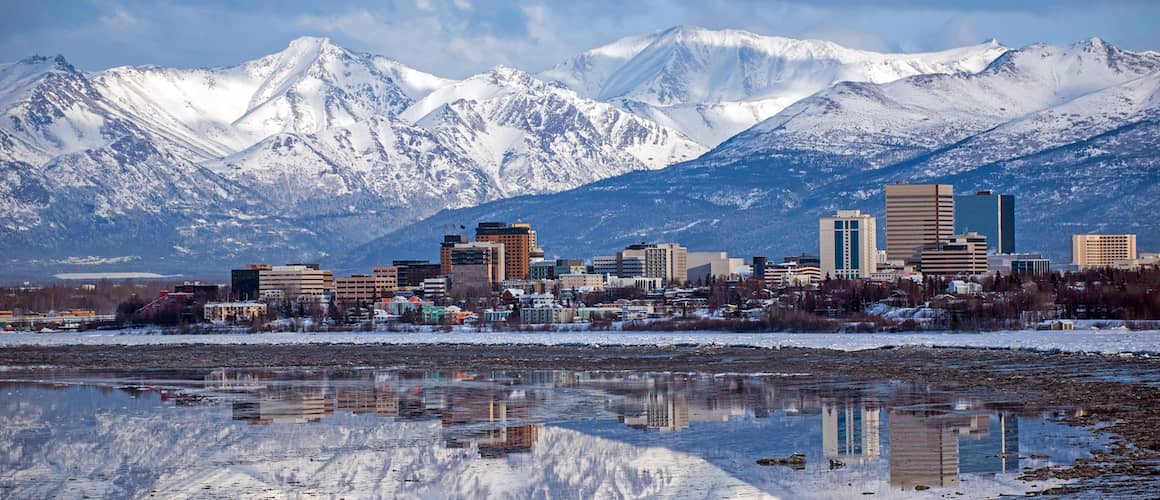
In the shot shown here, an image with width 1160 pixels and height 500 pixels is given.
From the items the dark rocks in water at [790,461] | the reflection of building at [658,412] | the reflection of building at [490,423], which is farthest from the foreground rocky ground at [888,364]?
the reflection of building at [490,423]

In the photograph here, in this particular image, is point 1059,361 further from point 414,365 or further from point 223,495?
point 223,495

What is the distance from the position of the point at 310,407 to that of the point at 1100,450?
29996 millimetres

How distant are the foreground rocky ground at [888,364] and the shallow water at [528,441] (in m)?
1.70

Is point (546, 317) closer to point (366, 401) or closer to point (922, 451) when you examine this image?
point (366, 401)

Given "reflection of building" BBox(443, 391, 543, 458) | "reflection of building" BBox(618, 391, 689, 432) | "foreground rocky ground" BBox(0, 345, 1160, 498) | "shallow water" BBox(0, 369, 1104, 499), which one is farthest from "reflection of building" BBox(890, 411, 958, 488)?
"reflection of building" BBox(443, 391, 543, 458)

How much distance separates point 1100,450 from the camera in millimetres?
49312

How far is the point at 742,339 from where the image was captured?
134875mm

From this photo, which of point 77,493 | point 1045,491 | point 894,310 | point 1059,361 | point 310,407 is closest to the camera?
point 1045,491

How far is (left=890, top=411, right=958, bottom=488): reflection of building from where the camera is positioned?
46469 mm

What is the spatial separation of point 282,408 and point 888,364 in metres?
33.6

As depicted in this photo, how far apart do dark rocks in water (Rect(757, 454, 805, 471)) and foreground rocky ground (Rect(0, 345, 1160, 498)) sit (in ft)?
20.1

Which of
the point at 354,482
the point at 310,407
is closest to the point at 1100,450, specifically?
the point at 354,482

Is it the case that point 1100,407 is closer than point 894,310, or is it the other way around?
point 1100,407

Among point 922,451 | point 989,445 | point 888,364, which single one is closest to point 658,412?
point 922,451
